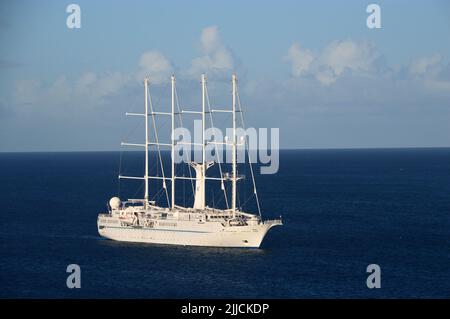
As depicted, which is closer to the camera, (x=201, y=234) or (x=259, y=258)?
(x=259, y=258)

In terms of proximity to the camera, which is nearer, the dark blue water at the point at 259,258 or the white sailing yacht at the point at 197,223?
the dark blue water at the point at 259,258

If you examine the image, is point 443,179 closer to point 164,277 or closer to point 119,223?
point 119,223

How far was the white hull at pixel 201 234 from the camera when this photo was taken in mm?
85000

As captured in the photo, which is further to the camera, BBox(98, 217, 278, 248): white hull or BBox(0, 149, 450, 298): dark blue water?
BBox(98, 217, 278, 248): white hull

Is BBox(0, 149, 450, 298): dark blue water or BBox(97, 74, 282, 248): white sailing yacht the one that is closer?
BBox(0, 149, 450, 298): dark blue water

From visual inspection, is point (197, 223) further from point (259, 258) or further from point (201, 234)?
point (259, 258)

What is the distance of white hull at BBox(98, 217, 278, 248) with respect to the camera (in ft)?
279

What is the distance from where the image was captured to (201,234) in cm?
8606

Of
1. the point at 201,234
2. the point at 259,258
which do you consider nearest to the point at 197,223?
the point at 201,234

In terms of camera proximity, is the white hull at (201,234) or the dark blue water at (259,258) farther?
the white hull at (201,234)
